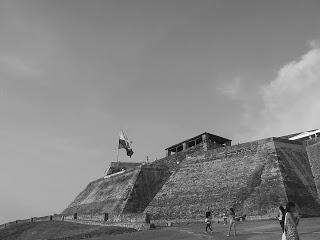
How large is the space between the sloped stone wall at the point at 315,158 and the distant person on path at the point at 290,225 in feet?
72.0

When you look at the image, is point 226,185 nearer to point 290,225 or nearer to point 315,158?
point 315,158

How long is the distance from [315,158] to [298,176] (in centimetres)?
346

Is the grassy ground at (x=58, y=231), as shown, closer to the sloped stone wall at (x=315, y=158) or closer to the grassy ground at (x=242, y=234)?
the grassy ground at (x=242, y=234)

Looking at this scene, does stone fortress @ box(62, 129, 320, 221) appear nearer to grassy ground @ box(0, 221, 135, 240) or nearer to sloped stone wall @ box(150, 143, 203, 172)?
sloped stone wall @ box(150, 143, 203, 172)

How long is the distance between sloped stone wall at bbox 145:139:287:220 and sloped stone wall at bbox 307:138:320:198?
3.73 meters

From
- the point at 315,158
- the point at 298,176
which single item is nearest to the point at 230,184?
the point at 298,176

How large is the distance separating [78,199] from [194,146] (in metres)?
17.5

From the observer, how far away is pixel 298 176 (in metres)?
29.4

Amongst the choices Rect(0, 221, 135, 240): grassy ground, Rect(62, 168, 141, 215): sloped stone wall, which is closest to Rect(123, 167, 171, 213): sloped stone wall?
Rect(62, 168, 141, 215): sloped stone wall

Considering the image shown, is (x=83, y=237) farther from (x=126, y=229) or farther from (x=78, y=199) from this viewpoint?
(x=78, y=199)

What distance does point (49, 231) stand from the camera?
32375mm

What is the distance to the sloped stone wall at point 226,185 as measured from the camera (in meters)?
27.5

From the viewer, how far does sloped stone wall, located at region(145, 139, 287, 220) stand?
90.2 ft

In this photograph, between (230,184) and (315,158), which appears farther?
(315,158)
